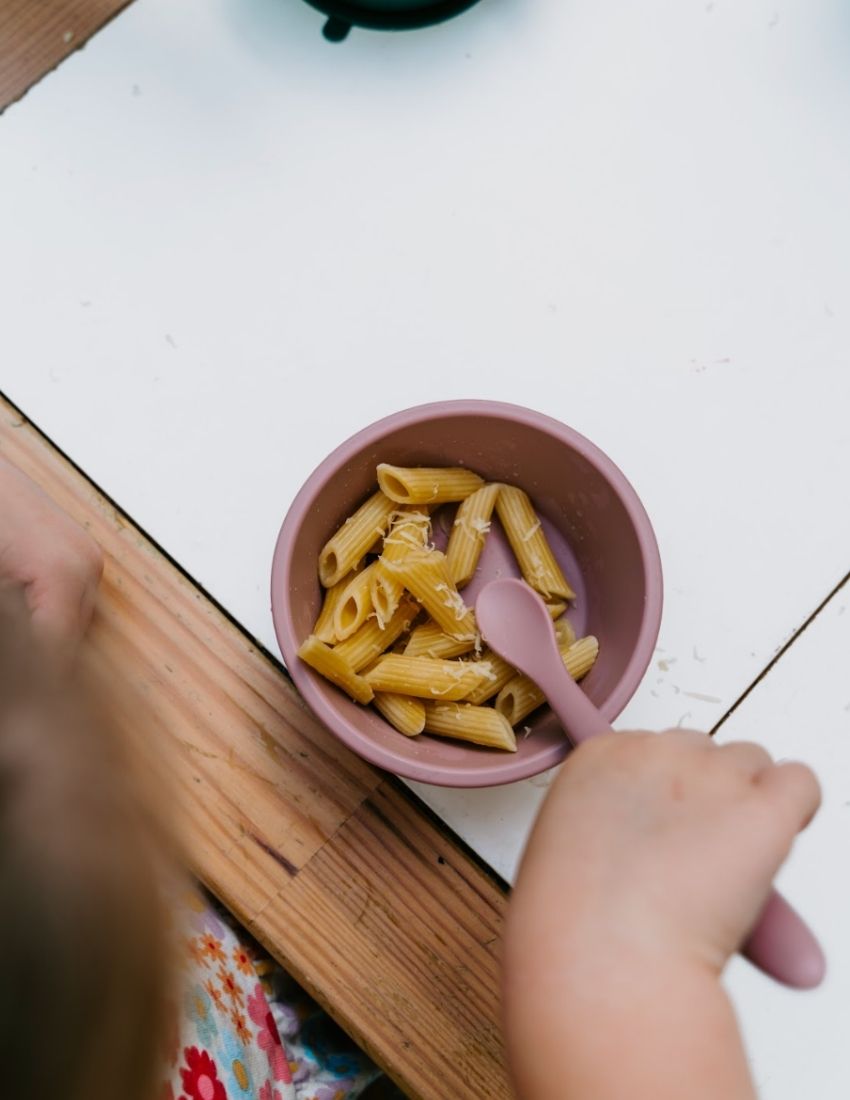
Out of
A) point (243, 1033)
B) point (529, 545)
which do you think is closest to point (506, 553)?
point (529, 545)

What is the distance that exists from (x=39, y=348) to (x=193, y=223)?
0.15 m

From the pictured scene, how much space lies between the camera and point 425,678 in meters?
0.60

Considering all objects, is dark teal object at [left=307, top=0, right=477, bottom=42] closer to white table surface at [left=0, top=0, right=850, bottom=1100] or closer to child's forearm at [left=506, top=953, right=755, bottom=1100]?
white table surface at [left=0, top=0, right=850, bottom=1100]

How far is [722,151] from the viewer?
747 millimetres

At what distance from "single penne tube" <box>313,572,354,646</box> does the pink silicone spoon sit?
0.09 m

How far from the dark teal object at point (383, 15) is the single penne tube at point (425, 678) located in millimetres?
511

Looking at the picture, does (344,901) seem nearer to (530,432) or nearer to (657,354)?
(530,432)

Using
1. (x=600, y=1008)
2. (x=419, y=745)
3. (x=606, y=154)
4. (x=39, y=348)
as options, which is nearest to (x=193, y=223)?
(x=39, y=348)

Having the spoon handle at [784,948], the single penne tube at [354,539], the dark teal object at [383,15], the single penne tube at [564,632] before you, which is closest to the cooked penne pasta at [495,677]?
the single penne tube at [564,632]

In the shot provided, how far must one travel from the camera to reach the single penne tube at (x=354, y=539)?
618 millimetres

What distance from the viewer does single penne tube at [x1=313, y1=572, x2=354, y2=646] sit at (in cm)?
60

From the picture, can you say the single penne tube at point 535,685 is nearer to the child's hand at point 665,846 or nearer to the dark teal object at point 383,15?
the child's hand at point 665,846

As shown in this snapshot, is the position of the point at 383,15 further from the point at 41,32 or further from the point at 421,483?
the point at 421,483

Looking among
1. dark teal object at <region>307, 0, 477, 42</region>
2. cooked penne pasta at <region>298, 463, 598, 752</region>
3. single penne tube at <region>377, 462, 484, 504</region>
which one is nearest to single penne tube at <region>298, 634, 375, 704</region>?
cooked penne pasta at <region>298, 463, 598, 752</region>
